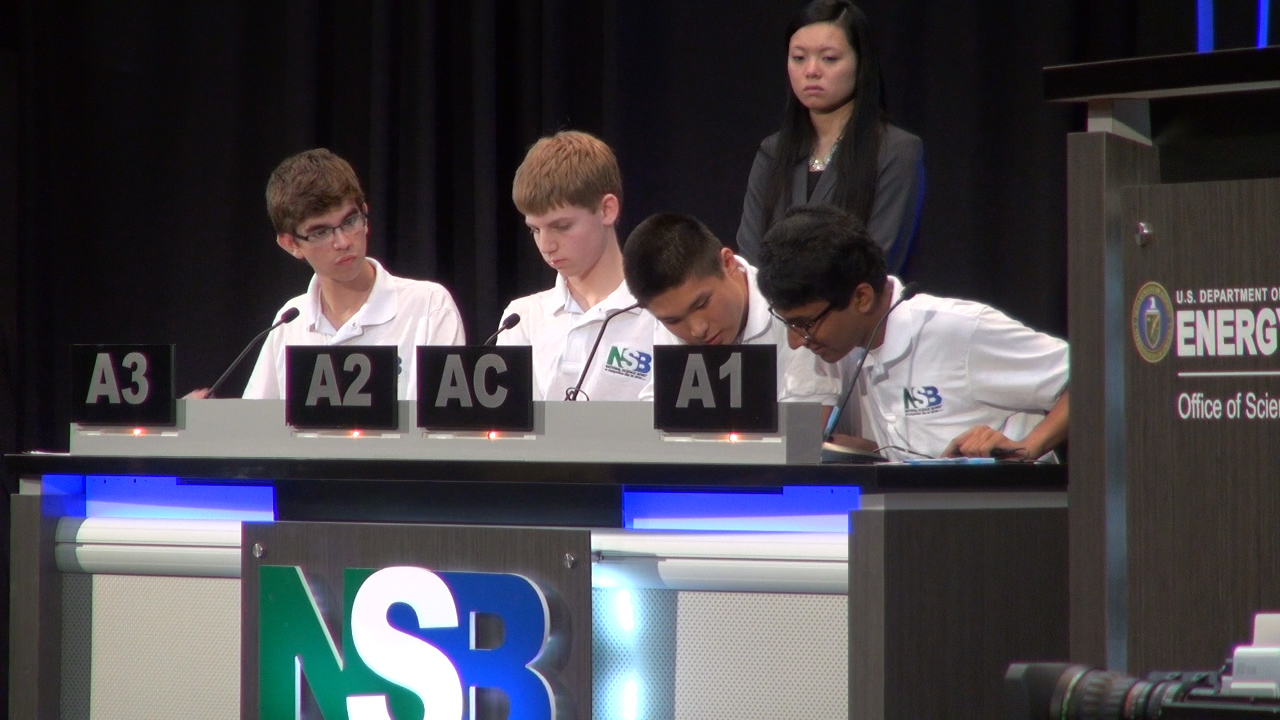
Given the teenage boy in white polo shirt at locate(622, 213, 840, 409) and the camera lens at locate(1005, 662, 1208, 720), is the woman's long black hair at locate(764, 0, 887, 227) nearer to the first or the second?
the teenage boy in white polo shirt at locate(622, 213, 840, 409)

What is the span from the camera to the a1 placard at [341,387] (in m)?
2.09

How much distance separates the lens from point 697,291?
2.57 m

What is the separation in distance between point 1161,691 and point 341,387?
122cm

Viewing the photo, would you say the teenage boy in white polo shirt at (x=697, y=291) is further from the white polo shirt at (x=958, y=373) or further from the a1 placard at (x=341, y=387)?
the a1 placard at (x=341, y=387)

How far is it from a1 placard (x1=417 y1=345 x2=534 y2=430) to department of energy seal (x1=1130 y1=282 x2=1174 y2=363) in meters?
0.76

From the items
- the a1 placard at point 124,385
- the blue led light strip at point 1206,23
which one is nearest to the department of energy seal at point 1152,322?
the blue led light strip at point 1206,23

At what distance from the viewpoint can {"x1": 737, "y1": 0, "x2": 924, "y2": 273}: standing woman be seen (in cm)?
281

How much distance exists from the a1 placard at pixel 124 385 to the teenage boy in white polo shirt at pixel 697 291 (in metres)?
0.79

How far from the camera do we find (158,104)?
448cm

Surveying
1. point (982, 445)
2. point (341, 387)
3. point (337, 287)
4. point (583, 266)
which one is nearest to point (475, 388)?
point (341, 387)

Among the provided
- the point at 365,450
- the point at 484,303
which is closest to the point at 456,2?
the point at 484,303

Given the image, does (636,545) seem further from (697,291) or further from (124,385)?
(124,385)

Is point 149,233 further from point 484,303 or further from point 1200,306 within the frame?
point 1200,306

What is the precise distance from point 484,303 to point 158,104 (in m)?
1.32
